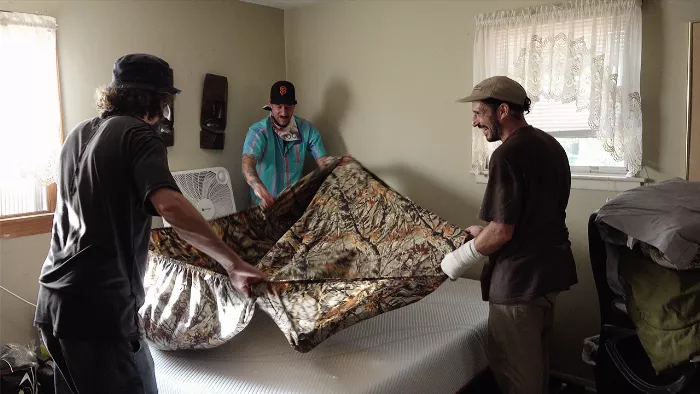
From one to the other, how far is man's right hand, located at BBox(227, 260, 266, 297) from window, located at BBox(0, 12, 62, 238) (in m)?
1.74

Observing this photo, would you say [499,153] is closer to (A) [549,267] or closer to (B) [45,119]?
(A) [549,267]

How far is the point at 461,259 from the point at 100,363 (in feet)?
4.32

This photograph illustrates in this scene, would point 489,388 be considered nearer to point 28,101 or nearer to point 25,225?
point 25,225

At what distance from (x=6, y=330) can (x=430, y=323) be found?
2214mm

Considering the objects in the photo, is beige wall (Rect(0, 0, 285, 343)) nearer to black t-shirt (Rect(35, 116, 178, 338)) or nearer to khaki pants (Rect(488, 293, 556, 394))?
black t-shirt (Rect(35, 116, 178, 338))

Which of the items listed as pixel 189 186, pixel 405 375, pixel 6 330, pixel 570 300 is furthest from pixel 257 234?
pixel 570 300

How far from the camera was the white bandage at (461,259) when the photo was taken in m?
2.11

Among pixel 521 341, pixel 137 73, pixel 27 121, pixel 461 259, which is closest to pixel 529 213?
pixel 461 259

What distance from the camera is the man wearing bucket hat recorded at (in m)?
1.99

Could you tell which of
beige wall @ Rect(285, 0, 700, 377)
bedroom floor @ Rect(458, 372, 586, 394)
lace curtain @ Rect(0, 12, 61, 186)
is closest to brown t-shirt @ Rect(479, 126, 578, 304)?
bedroom floor @ Rect(458, 372, 586, 394)

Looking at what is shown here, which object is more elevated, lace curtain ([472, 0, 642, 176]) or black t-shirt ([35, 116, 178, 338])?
lace curtain ([472, 0, 642, 176])

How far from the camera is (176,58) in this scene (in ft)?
11.6

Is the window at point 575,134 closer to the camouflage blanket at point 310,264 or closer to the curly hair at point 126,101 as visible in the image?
the camouflage blanket at point 310,264

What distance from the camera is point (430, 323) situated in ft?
7.87
